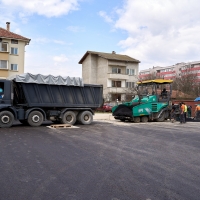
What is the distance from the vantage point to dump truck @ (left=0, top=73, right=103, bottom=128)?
46.7ft

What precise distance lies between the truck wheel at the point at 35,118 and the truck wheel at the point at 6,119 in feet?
3.28

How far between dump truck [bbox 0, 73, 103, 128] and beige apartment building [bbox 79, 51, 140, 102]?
31.1 m

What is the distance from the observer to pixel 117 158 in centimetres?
717

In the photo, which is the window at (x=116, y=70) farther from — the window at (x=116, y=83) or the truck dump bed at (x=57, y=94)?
the truck dump bed at (x=57, y=94)

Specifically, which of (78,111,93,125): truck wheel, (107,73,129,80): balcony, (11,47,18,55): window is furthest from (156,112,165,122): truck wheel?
(107,73,129,80): balcony

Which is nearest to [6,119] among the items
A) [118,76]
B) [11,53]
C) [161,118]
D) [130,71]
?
[161,118]

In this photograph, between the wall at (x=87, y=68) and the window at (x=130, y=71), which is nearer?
→ the window at (x=130, y=71)

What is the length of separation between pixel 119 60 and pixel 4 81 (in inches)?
1493

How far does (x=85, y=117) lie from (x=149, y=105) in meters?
→ 4.93

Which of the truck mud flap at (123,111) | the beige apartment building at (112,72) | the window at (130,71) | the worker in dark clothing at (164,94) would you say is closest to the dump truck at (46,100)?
the truck mud flap at (123,111)

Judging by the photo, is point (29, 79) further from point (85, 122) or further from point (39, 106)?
point (85, 122)

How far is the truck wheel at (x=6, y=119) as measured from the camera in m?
13.9

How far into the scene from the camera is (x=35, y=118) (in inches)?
586

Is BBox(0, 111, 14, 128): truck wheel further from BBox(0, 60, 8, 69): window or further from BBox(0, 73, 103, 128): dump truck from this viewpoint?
BBox(0, 60, 8, 69): window
